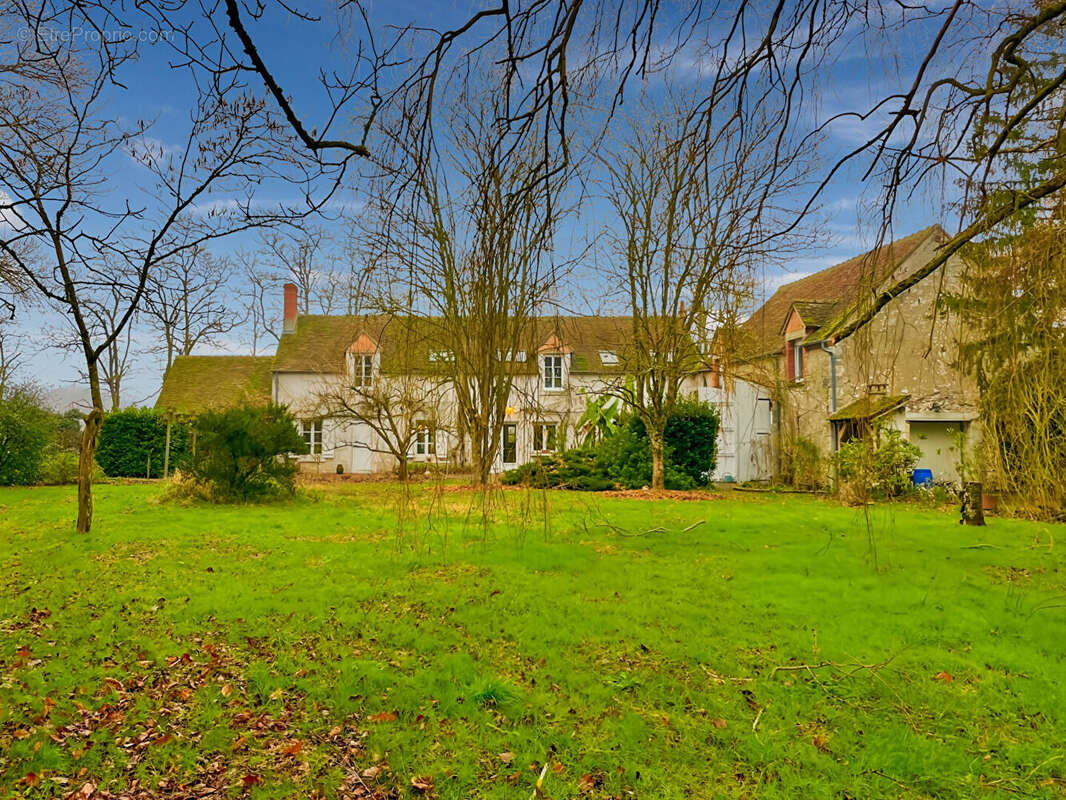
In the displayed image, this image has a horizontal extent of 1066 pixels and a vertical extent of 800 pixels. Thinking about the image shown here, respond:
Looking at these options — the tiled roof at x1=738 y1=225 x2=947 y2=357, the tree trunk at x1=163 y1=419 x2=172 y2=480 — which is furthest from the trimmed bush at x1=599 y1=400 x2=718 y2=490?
the tree trunk at x1=163 y1=419 x2=172 y2=480

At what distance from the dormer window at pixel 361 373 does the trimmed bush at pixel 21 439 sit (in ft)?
24.3

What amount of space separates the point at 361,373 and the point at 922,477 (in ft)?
51.5

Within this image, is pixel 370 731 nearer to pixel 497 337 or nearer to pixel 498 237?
pixel 497 337

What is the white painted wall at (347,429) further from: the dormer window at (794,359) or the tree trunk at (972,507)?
the tree trunk at (972,507)

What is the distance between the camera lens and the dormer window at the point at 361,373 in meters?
20.1

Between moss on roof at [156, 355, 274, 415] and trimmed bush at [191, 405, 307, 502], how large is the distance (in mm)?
12183

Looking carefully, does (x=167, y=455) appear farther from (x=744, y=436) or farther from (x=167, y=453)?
(x=744, y=436)

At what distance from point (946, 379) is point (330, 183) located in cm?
1822

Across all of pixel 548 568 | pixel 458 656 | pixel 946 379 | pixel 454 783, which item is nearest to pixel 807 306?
pixel 946 379

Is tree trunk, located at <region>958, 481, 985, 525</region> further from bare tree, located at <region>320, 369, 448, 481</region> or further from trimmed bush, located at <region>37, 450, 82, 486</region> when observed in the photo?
trimmed bush, located at <region>37, 450, 82, 486</region>

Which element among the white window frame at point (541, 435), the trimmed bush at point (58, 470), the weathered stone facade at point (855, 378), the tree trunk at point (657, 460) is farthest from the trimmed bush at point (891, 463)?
the trimmed bush at point (58, 470)

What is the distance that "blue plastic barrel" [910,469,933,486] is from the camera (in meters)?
16.2

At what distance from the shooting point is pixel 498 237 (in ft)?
9.52

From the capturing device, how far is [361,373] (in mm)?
21938
